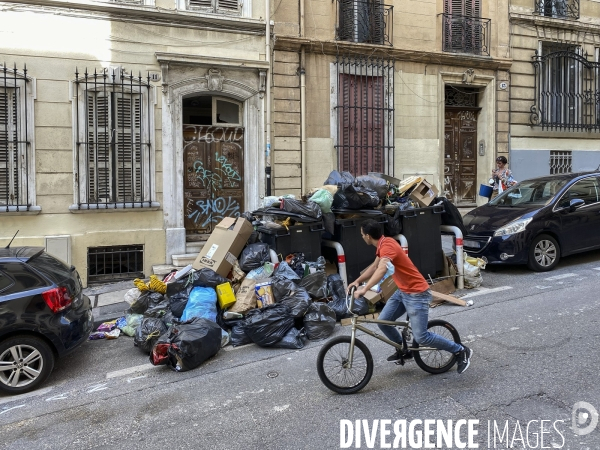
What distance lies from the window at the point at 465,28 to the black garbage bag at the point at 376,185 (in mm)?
6735

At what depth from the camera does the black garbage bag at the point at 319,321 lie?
6.05m

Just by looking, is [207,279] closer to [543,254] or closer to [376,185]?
[376,185]

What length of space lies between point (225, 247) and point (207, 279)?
58 centimetres

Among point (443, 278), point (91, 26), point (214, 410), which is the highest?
point (91, 26)

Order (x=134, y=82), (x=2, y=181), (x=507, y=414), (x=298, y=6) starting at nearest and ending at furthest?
(x=507, y=414), (x=2, y=181), (x=134, y=82), (x=298, y=6)

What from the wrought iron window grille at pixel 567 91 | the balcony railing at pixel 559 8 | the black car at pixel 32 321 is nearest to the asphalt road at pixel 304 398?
the black car at pixel 32 321

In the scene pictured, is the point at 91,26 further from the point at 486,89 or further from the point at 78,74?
the point at 486,89

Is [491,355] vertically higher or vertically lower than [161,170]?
lower

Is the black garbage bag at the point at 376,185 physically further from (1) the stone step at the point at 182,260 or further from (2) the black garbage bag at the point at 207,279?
(1) the stone step at the point at 182,260

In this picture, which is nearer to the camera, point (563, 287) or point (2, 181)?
point (563, 287)

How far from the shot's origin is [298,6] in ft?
37.2

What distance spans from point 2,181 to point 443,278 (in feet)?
25.0

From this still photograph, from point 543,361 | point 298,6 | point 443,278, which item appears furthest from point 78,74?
point 543,361

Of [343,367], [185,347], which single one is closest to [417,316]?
[343,367]
